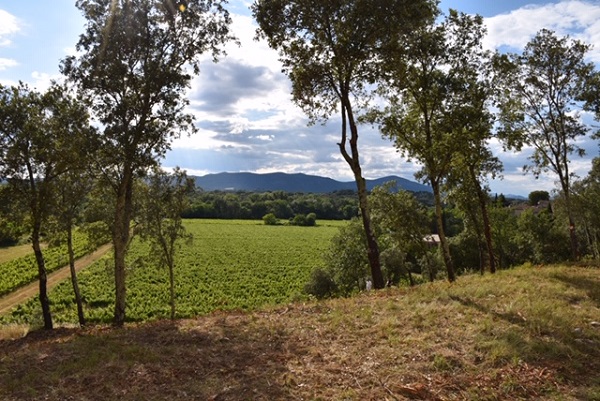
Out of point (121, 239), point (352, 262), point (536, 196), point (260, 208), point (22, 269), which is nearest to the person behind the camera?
point (121, 239)

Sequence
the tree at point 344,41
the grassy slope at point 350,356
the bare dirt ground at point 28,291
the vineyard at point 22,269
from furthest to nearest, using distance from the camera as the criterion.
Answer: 1. the vineyard at point 22,269
2. the bare dirt ground at point 28,291
3. the tree at point 344,41
4. the grassy slope at point 350,356

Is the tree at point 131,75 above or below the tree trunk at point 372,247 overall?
above

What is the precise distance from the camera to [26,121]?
18922 millimetres

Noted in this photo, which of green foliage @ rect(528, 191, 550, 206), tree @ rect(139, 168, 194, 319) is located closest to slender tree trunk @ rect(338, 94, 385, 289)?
tree @ rect(139, 168, 194, 319)

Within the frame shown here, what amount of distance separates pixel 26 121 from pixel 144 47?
7.52m

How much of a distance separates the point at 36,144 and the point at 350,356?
18.5 meters

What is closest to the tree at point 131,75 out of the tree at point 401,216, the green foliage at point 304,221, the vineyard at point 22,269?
the tree at point 401,216

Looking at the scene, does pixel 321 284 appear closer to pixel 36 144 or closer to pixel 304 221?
pixel 36 144

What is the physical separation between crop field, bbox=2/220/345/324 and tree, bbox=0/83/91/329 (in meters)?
8.34

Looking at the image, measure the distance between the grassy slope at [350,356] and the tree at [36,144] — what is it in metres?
11.9

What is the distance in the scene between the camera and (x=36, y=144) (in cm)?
1912

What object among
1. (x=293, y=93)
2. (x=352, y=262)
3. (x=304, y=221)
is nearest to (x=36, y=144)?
(x=293, y=93)

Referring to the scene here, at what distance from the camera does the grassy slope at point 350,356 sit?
642 centimetres

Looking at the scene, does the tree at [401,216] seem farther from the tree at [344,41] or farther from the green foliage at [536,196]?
the green foliage at [536,196]
